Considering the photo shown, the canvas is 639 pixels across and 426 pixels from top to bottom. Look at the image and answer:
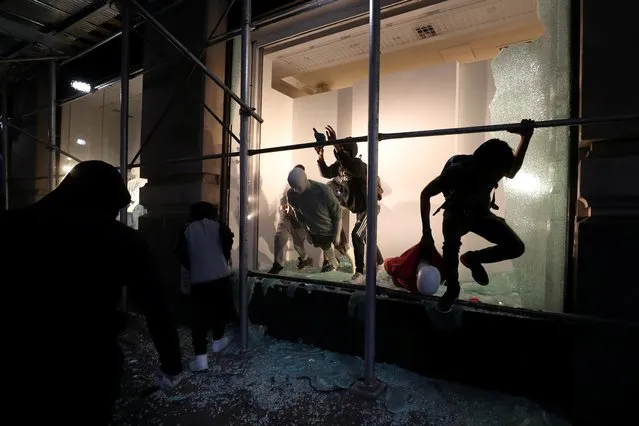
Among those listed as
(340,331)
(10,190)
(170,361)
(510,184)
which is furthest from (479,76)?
(10,190)

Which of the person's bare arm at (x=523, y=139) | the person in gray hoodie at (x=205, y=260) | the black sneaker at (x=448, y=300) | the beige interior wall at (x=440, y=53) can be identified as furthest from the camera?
the beige interior wall at (x=440, y=53)

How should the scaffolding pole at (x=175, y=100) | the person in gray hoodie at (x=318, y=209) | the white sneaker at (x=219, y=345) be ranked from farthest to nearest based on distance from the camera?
the person in gray hoodie at (x=318, y=209), the scaffolding pole at (x=175, y=100), the white sneaker at (x=219, y=345)

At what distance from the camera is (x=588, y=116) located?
7.18ft

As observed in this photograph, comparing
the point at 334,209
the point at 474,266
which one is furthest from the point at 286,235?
the point at 474,266

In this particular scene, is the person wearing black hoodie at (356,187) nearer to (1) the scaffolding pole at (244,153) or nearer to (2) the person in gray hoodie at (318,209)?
(2) the person in gray hoodie at (318,209)

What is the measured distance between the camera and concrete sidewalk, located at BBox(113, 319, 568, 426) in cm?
229

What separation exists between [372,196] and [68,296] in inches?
74.7

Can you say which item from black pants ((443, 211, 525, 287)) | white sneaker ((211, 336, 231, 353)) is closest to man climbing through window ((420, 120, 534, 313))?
black pants ((443, 211, 525, 287))

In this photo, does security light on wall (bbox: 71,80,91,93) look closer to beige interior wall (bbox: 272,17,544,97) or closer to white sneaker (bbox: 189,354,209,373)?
beige interior wall (bbox: 272,17,544,97)

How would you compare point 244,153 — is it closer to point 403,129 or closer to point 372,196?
point 372,196

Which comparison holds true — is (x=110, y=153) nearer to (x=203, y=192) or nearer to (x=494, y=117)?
(x=203, y=192)

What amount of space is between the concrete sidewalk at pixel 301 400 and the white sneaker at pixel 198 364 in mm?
56

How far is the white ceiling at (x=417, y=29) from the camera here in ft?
12.8

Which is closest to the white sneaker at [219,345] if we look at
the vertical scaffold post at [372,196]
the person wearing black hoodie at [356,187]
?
the vertical scaffold post at [372,196]
